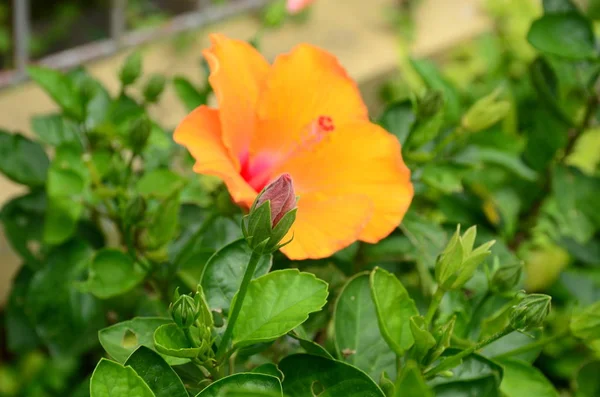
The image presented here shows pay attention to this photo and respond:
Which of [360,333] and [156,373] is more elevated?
[156,373]

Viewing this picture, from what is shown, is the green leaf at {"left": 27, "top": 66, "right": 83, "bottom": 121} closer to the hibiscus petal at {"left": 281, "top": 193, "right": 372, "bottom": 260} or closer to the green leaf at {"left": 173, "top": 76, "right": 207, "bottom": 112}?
the green leaf at {"left": 173, "top": 76, "right": 207, "bottom": 112}

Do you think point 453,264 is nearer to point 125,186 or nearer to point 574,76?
point 125,186

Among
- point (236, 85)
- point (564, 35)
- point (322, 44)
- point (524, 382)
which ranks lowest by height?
point (322, 44)

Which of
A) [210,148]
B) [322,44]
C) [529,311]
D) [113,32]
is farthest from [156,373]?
[322,44]

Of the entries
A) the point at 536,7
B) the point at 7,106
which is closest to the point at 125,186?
the point at 7,106

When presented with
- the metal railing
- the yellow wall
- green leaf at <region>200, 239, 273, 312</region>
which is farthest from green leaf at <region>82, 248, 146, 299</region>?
the metal railing

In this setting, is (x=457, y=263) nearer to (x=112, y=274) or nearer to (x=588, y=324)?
(x=588, y=324)
